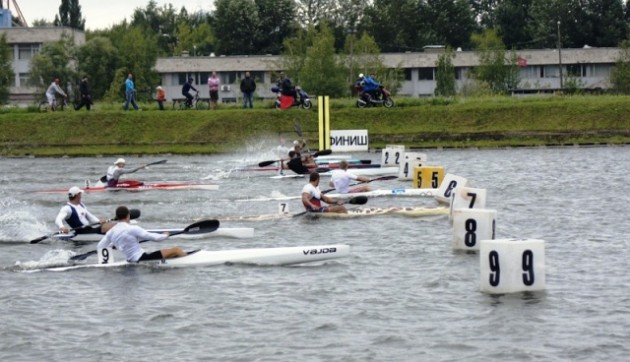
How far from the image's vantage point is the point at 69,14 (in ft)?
506

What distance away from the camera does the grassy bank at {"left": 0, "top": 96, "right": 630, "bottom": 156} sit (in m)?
62.4

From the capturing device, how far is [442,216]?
32.5m

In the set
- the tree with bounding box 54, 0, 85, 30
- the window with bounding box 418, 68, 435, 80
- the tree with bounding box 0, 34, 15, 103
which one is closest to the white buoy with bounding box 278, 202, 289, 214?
the tree with bounding box 0, 34, 15, 103

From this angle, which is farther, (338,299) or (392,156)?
(392,156)

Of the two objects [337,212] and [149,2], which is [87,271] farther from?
[149,2]

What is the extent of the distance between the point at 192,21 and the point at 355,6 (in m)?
41.7

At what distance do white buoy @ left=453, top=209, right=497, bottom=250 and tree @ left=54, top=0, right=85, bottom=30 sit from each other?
13260 centimetres

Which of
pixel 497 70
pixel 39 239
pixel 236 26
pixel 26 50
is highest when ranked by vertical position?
pixel 236 26

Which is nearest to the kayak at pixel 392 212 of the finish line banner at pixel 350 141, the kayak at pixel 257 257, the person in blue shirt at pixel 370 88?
the kayak at pixel 257 257

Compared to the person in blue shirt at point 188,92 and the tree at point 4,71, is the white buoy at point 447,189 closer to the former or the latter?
the person in blue shirt at point 188,92

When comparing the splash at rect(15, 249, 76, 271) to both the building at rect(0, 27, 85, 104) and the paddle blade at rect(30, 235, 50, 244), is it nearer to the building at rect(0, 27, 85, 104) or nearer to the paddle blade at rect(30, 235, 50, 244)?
the paddle blade at rect(30, 235, 50, 244)

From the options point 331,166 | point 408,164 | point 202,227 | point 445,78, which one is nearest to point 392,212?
point 202,227

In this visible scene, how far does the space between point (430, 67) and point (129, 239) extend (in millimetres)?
88077

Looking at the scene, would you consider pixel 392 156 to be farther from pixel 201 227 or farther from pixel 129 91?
pixel 201 227
